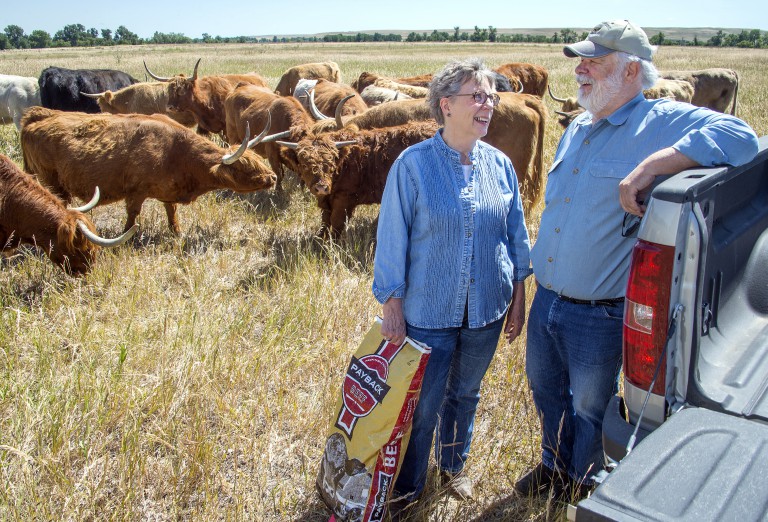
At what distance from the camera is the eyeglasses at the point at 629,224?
2.71 m

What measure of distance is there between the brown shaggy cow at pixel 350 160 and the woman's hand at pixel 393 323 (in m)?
4.35

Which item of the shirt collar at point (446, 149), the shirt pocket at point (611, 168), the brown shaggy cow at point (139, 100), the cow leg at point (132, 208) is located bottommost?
the cow leg at point (132, 208)

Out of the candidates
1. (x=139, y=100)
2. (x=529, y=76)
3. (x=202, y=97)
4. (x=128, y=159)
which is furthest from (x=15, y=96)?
(x=529, y=76)

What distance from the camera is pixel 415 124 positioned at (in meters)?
7.67

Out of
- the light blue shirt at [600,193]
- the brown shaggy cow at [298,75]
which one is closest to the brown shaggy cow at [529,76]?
the brown shaggy cow at [298,75]

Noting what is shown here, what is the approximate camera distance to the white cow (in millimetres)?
14703

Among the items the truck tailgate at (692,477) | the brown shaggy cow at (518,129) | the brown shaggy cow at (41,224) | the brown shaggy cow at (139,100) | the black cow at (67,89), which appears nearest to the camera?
the truck tailgate at (692,477)

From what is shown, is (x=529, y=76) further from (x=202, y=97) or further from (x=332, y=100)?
(x=202, y=97)

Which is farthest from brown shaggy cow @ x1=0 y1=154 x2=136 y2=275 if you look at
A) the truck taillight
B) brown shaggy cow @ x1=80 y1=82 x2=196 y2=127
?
brown shaggy cow @ x1=80 y1=82 x2=196 y2=127

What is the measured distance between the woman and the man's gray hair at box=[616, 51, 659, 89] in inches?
23.1

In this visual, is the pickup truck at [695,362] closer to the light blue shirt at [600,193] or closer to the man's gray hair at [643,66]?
the light blue shirt at [600,193]

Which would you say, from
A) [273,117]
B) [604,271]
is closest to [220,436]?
[604,271]

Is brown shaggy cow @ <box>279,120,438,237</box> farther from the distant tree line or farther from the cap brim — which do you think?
the distant tree line

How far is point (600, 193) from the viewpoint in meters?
2.86
